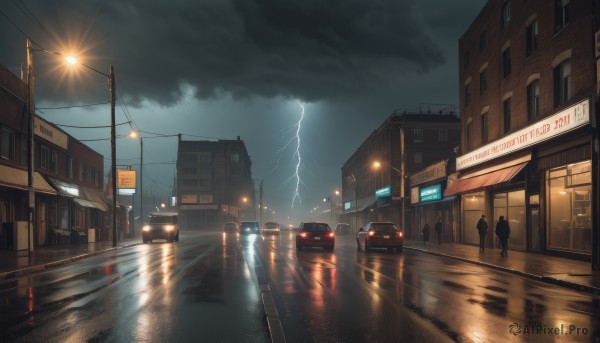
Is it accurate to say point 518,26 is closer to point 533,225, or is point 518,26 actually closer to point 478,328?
point 533,225

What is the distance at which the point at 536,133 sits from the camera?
2325 centimetres

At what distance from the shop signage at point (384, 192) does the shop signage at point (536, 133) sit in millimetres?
22861

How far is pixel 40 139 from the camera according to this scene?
106 ft

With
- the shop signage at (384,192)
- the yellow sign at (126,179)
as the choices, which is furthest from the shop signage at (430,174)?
the yellow sign at (126,179)

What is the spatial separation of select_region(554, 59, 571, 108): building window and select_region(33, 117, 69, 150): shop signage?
86.4 ft

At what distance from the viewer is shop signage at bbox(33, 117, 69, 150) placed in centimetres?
3094

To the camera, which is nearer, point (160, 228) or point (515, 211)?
point (515, 211)

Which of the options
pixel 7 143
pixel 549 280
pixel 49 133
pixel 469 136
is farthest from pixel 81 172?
pixel 549 280

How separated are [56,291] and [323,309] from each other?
20.7 ft

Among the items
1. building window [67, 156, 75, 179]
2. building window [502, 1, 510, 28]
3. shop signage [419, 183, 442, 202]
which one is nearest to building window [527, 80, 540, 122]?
building window [502, 1, 510, 28]

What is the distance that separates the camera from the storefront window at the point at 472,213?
3234 centimetres

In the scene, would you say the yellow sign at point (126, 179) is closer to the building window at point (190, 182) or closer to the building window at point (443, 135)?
the building window at point (443, 135)

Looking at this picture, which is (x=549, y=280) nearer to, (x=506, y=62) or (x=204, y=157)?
(x=506, y=62)

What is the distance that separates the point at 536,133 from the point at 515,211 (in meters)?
5.58
